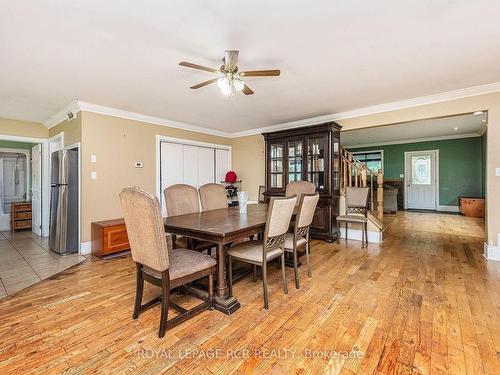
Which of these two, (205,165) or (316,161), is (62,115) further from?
(316,161)

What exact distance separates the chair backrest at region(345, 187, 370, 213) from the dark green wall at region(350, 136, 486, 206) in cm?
518

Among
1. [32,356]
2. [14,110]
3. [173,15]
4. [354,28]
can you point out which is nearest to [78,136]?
[14,110]

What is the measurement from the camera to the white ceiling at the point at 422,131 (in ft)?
18.9

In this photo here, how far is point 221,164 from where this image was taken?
6.00 meters

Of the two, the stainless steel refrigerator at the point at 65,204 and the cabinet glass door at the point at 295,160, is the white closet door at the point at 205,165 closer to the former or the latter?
the cabinet glass door at the point at 295,160

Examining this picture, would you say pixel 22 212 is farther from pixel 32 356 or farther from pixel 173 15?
pixel 173 15

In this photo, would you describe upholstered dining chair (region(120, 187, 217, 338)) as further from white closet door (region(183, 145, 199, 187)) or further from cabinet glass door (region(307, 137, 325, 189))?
white closet door (region(183, 145, 199, 187))

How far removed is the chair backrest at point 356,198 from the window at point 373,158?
498 cm

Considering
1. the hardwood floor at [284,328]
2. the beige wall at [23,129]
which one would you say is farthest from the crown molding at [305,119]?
the hardwood floor at [284,328]

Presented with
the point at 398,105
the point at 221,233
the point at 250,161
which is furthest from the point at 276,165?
the point at 221,233

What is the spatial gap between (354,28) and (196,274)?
2.28m

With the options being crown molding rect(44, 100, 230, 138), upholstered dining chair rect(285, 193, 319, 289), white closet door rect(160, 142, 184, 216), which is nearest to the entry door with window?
crown molding rect(44, 100, 230, 138)

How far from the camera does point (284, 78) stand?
9.57ft

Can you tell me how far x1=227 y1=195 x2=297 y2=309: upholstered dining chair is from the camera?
83.3 inches
